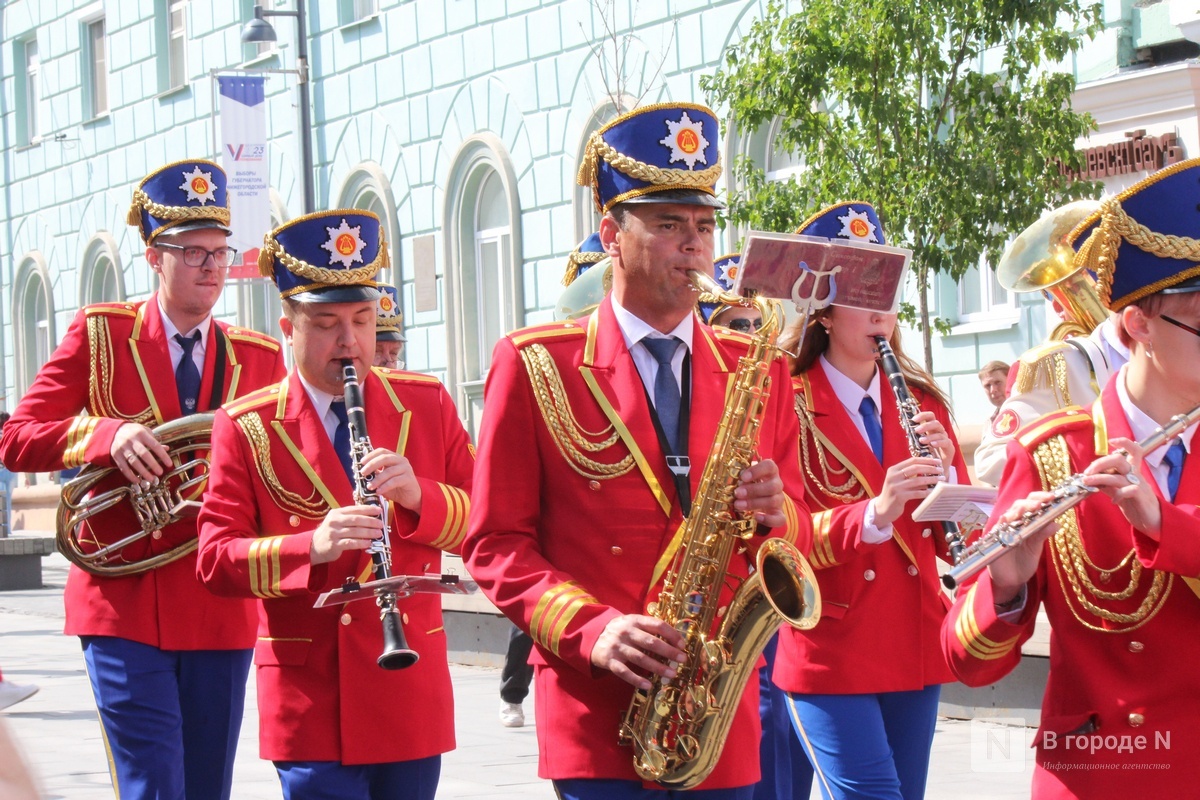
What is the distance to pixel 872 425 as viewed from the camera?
5.80m

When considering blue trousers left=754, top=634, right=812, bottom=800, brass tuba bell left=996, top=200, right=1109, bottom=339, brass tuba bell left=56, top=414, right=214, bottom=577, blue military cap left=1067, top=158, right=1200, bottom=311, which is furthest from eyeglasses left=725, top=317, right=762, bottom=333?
blue military cap left=1067, top=158, right=1200, bottom=311

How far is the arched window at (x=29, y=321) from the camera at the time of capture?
105ft

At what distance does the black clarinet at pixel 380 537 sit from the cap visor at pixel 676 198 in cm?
113

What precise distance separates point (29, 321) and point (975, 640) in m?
30.5

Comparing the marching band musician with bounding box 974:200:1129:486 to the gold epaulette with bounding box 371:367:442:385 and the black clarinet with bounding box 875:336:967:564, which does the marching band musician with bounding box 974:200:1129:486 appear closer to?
the black clarinet with bounding box 875:336:967:564

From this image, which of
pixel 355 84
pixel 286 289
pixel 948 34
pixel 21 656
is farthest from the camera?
pixel 355 84

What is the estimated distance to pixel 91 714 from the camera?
11.2 metres

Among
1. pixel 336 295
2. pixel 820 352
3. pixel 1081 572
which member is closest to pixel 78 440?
pixel 336 295

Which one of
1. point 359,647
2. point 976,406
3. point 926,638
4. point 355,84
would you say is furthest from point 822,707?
point 355,84

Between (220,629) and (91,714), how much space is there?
5.49m

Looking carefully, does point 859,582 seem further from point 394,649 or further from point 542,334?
point 542,334

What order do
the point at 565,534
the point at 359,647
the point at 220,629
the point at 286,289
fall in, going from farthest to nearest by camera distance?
the point at 220,629 < the point at 286,289 < the point at 359,647 < the point at 565,534

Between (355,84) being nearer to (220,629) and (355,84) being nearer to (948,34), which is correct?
(948,34)

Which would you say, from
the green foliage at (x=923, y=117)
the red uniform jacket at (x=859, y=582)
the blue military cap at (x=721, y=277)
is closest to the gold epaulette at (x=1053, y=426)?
the red uniform jacket at (x=859, y=582)
